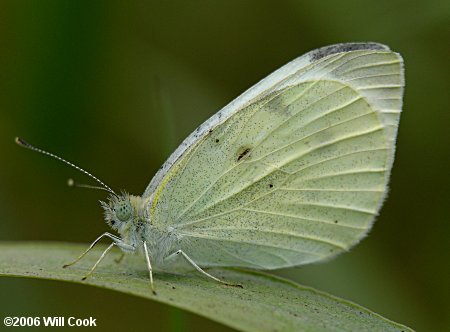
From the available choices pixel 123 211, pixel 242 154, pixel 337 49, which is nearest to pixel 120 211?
pixel 123 211

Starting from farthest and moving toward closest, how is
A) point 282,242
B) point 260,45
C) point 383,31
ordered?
point 260,45, point 383,31, point 282,242

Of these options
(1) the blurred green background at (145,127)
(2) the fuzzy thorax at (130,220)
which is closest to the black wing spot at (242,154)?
(1) the blurred green background at (145,127)

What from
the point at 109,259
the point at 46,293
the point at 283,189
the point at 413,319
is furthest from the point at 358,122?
the point at 46,293

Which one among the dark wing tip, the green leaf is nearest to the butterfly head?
the green leaf

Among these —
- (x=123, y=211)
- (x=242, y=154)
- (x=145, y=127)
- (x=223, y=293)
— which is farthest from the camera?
(x=145, y=127)

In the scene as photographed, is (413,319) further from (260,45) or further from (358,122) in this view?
(260,45)

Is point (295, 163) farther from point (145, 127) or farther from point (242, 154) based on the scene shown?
point (145, 127)
